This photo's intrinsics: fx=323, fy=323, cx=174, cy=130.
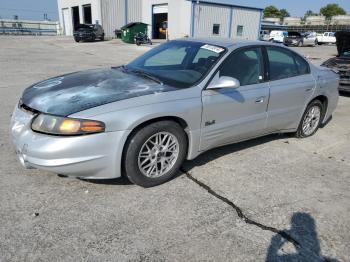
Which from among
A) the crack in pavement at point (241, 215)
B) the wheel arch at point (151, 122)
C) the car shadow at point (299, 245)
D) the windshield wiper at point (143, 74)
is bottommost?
the car shadow at point (299, 245)

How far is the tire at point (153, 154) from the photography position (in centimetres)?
316

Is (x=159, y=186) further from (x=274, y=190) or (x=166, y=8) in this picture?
(x=166, y=8)

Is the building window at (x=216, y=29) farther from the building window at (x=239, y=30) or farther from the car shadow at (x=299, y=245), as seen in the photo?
the car shadow at (x=299, y=245)

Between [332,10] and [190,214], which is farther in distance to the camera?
[332,10]

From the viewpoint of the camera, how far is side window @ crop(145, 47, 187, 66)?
168 inches

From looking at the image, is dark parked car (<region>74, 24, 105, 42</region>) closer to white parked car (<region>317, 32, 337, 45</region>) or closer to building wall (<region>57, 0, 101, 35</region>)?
building wall (<region>57, 0, 101, 35</region>)

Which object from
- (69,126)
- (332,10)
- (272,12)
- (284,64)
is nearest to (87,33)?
(284,64)

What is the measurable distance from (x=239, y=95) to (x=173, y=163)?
3.78 ft

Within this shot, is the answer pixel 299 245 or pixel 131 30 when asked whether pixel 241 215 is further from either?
pixel 131 30

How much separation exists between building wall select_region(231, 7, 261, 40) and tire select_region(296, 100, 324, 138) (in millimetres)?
29622

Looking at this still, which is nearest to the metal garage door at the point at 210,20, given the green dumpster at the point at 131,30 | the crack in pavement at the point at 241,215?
the green dumpster at the point at 131,30

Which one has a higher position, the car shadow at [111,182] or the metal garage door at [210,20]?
the metal garage door at [210,20]

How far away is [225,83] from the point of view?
3479 millimetres

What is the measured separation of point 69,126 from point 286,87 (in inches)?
117
